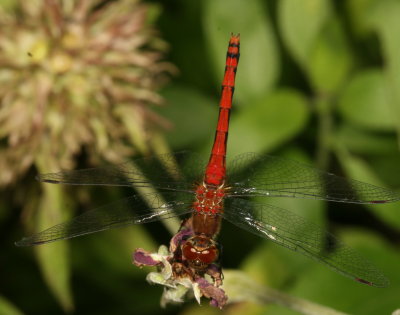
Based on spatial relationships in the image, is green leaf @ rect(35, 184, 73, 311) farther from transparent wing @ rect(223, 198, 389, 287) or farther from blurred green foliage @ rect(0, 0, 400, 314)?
transparent wing @ rect(223, 198, 389, 287)

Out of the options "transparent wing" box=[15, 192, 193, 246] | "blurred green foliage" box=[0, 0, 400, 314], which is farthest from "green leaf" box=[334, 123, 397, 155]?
"transparent wing" box=[15, 192, 193, 246]

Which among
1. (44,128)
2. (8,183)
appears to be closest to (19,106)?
(44,128)

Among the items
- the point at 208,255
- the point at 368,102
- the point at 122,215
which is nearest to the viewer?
the point at 208,255

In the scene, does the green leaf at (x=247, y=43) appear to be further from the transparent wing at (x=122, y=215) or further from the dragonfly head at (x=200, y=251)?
the dragonfly head at (x=200, y=251)

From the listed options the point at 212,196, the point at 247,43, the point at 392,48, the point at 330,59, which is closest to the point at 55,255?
the point at 212,196

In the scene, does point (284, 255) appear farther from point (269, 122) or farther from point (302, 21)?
point (302, 21)

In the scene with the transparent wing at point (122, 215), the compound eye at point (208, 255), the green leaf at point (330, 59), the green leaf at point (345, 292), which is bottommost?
the green leaf at point (345, 292)

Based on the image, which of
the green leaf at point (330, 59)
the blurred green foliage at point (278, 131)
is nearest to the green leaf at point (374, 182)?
the blurred green foliage at point (278, 131)
